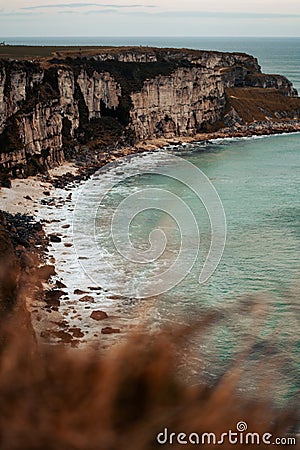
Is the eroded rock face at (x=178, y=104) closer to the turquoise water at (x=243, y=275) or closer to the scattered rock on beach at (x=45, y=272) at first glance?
the turquoise water at (x=243, y=275)

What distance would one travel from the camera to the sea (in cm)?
1603

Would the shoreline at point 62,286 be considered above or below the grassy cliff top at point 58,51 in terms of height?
below

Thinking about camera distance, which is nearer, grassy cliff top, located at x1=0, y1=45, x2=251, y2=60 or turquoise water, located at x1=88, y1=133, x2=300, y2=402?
turquoise water, located at x1=88, y1=133, x2=300, y2=402

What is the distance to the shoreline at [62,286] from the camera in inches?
666

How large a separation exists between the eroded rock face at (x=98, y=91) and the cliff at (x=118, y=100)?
0.27 feet

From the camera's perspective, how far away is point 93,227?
28.1 meters

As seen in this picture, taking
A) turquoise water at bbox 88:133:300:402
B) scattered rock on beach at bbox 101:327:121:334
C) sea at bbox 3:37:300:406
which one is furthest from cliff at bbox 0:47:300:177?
scattered rock on beach at bbox 101:327:121:334

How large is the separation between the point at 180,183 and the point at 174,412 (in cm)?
3688

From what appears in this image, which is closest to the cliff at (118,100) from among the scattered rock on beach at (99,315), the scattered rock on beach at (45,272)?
the scattered rock on beach at (45,272)

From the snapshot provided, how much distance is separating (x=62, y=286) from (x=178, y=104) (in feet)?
121

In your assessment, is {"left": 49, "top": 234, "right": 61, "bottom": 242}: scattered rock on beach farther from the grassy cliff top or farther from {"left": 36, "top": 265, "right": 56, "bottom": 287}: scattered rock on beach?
the grassy cliff top

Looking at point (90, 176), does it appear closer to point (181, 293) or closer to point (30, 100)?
point (30, 100)

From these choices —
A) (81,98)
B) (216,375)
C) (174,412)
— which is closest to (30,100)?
(81,98)

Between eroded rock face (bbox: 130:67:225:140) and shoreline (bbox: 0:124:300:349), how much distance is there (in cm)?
1197
